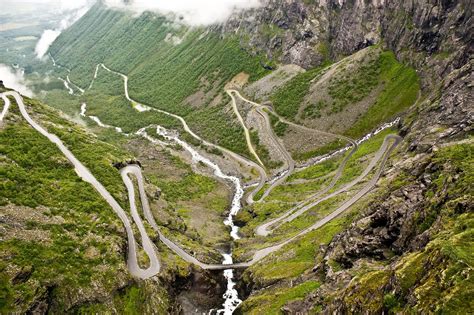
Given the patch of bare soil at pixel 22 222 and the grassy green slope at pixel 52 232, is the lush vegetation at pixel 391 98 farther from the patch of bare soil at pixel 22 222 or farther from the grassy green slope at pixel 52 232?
the patch of bare soil at pixel 22 222

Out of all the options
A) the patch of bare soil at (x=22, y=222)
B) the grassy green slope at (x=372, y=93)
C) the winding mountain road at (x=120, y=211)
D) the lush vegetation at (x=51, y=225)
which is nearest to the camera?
the lush vegetation at (x=51, y=225)

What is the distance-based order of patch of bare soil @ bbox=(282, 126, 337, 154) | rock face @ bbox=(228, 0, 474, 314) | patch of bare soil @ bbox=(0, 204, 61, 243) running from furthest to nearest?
patch of bare soil @ bbox=(282, 126, 337, 154) < patch of bare soil @ bbox=(0, 204, 61, 243) < rock face @ bbox=(228, 0, 474, 314)

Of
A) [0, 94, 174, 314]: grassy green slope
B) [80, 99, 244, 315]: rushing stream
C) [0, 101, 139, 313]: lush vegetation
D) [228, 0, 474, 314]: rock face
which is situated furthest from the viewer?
[80, 99, 244, 315]: rushing stream

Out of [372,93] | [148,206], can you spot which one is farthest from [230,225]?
[372,93]

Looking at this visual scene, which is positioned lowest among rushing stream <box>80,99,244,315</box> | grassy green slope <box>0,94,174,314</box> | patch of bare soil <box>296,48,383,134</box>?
rushing stream <box>80,99,244,315</box>

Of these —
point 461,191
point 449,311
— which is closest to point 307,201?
point 461,191

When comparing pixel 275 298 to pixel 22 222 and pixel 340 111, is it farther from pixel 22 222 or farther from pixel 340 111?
pixel 340 111

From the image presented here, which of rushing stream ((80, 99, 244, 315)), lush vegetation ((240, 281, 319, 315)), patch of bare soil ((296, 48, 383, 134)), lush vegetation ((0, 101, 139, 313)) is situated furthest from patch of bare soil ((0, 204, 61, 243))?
patch of bare soil ((296, 48, 383, 134))

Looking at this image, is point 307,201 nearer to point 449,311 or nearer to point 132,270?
point 132,270

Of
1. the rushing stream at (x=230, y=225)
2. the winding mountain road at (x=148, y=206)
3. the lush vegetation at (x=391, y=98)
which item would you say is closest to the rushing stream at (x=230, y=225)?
the rushing stream at (x=230, y=225)

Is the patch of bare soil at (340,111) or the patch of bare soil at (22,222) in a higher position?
the patch of bare soil at (22,222)

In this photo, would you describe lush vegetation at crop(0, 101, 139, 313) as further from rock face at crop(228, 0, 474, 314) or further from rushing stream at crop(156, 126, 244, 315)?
rock face at crop(228, 0, 474, 314)
